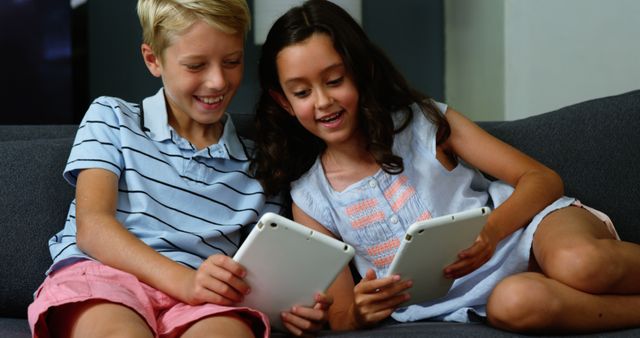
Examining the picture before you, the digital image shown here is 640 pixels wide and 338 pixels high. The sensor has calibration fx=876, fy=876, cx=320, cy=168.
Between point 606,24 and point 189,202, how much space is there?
1838mm

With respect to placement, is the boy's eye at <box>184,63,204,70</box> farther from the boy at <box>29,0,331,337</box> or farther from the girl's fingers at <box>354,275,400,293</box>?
the girl's fingers at <box>354,275,400,293</box>

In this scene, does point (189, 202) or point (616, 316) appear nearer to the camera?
point (616, 316)

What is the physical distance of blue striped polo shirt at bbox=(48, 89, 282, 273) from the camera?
162 cm

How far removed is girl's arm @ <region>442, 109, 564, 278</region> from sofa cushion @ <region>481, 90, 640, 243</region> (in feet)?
0.34

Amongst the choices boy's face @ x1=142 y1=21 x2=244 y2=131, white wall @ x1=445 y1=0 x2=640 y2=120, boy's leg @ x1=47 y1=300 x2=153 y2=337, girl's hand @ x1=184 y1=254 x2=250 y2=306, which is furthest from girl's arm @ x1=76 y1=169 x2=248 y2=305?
white wall @ x1=445 y1=0 x2=640 y2=120

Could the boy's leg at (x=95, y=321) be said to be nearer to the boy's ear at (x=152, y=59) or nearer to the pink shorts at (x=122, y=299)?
the pink shorts at (x=122, y=299)

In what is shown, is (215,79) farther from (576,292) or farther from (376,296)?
(576,292)

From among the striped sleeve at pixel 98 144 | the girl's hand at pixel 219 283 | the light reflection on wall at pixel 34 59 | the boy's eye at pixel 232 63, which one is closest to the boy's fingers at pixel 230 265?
the girl's hand at pixel 219 283

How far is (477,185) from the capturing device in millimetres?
1835

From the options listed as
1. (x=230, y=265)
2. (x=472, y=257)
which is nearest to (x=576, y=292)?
(x=472, y=257)

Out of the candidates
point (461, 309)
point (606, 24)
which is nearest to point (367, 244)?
point (461, 309)

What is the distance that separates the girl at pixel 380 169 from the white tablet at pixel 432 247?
0.05 metres

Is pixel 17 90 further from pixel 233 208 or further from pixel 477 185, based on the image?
pixel 477 185

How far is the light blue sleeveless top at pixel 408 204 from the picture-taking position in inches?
66.4
